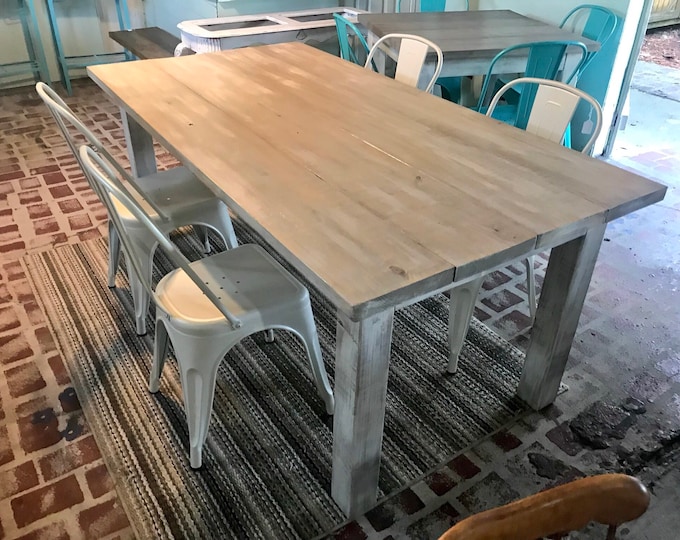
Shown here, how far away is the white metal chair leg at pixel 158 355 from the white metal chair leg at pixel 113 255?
0.57 metres

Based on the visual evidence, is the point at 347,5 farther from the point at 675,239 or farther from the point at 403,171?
the point at 403,171

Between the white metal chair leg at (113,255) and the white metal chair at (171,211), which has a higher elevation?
the white metal chair at (171,211)

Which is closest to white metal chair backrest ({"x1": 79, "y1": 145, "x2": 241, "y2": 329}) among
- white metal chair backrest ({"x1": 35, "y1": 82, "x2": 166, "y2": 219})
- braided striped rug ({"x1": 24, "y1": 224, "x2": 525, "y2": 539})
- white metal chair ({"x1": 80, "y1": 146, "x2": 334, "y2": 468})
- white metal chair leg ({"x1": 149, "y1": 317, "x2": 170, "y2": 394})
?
white metal chair ({"x1": 80, "y1": 146, "x2": 334, "y2": 468})

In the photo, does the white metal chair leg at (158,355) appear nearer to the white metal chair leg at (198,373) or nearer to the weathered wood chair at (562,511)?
the white metal chair leg at (198,373)

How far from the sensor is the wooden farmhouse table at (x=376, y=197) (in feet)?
3.79

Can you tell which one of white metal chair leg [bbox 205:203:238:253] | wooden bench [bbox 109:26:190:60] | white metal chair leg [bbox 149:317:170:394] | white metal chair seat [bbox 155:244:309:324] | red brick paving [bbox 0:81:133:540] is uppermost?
white metal chair seat [bbox 155:244:309:324]

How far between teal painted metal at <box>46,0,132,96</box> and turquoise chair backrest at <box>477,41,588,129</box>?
129 inches

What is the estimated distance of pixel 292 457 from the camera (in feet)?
5.36

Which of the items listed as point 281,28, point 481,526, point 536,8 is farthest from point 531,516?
point 536,8

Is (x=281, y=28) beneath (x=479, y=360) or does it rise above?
above

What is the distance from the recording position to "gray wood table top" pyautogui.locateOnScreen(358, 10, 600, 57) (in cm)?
278

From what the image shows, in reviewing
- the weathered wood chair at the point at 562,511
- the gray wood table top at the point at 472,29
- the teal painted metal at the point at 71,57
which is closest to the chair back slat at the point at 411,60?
the gray wood table top at the point at 472,29

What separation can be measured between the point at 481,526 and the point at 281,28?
3.33 meters

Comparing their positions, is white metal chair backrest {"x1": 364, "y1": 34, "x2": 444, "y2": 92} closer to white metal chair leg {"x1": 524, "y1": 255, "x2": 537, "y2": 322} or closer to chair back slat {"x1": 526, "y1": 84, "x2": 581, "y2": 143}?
chair back slat {"x1": 526, "y1": 84, "x2": 581, "y2": 143}
